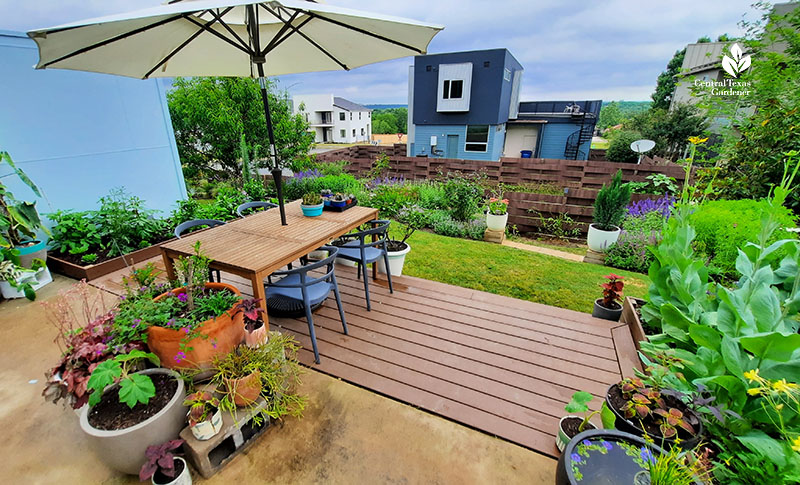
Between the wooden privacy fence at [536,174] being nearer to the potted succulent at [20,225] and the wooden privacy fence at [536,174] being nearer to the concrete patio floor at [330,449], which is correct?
the concrete patio floor at [330,449]

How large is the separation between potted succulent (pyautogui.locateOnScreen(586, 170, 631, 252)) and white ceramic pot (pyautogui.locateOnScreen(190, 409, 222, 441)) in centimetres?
535

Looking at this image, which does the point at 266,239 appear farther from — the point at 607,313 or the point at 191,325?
the point at 607,313

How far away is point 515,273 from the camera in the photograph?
4172mm

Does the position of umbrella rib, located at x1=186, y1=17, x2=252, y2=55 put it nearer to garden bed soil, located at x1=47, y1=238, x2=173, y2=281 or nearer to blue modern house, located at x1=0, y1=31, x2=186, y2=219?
garden bed soil, located at x1=47, y1=238, x2=173, y2=281

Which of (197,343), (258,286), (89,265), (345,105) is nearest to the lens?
(197,343)

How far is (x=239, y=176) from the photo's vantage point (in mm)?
7730

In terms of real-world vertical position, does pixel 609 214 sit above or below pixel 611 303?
above

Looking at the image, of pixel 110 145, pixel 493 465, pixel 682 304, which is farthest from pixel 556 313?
pixel 110 145

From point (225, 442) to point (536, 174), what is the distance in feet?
30.4

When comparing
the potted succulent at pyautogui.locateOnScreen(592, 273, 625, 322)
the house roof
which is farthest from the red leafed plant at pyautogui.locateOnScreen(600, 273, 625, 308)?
the house roof

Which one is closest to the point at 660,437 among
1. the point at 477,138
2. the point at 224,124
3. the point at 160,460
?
the point at 160,460

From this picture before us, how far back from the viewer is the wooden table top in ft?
6.65

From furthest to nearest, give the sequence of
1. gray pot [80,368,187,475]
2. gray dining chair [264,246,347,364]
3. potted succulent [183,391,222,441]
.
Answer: gray dining chair [264,246,347,364]
potted succulent [183,391,222,441]
gray pot [80,368,187,475]

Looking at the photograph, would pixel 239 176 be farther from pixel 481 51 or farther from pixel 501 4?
pixel 481 51
